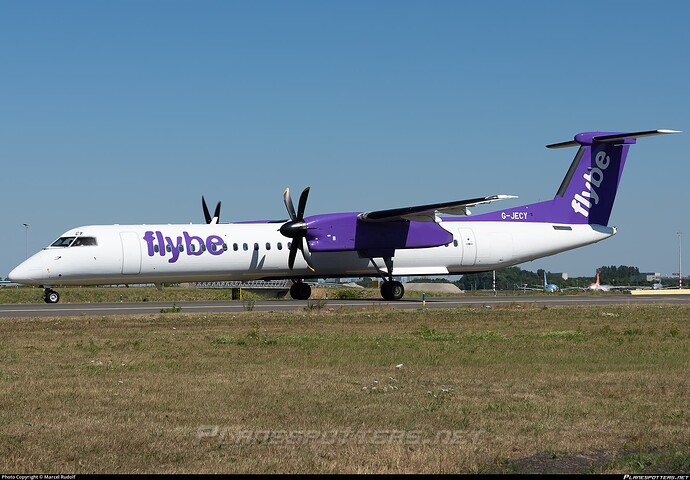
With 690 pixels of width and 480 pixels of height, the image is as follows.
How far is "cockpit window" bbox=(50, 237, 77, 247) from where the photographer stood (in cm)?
3656

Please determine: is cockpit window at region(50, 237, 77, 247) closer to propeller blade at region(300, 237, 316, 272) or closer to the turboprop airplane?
the turboprop airplane

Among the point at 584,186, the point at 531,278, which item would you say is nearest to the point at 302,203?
the point at 584,186

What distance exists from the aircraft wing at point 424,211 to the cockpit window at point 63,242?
12.3 metres

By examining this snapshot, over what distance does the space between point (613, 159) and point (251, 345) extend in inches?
1158

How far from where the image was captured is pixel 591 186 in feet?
144

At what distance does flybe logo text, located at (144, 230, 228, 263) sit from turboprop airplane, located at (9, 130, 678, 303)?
0.04m

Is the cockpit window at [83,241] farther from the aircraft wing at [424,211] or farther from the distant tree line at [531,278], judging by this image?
the distant tree line at [531,278]

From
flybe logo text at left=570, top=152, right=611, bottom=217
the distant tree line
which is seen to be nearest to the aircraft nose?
flybe logo text at left=570, top=152, right=611, bottom=217

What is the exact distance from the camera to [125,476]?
7844mm

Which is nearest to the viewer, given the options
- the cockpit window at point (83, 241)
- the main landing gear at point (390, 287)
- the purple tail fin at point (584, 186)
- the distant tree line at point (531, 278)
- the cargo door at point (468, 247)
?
the cockpit window at point (83, 241)

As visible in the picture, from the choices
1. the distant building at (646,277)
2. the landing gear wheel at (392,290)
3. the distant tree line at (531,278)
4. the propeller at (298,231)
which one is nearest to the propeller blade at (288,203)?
the propeller at (298,231)

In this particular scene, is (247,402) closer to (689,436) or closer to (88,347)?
(689,436)

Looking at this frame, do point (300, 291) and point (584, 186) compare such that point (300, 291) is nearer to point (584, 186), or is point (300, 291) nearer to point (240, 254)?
point (240, 254)

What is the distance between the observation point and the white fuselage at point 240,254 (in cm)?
3634
